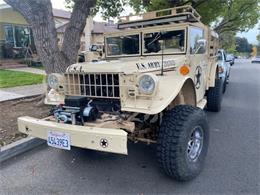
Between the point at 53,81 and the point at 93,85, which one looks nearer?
the point at 93,85

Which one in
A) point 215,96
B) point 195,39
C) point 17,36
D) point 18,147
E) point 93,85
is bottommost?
point 18,147

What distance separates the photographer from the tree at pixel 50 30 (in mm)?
5516

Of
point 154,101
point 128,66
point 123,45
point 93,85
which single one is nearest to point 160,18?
point 123,45

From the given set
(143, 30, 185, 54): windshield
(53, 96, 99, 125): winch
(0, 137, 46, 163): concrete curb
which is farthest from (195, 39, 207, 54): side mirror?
(0, 137, 46, 163): concrete curb

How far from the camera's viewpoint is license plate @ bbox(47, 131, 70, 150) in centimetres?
284

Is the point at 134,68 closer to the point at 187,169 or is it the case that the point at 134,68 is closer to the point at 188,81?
the point at 188,81

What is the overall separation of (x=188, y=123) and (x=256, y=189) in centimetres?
109

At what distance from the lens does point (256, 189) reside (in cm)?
288

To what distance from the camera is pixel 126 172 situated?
131 inches

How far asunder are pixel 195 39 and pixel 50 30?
336 cm

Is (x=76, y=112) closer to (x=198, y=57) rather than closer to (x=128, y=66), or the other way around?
(x=128, y=66)

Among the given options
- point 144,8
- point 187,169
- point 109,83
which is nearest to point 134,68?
point 109,83

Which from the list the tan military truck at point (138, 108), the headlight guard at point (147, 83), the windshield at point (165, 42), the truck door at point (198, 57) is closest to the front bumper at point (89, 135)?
the tan military truck at point (138, 108)

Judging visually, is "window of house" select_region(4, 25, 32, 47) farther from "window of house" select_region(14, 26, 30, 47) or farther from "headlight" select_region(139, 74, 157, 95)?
"headlight" select_region(139, 74, 157, 95)
